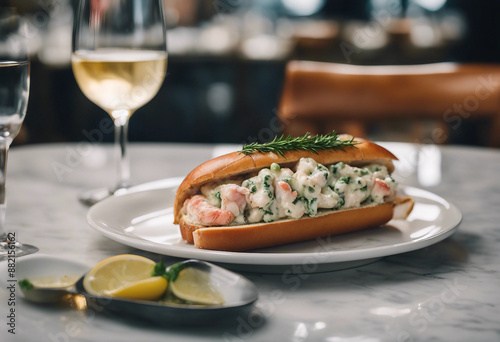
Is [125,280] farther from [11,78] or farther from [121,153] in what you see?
[121,153]

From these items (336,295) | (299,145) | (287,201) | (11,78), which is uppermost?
(11,78)

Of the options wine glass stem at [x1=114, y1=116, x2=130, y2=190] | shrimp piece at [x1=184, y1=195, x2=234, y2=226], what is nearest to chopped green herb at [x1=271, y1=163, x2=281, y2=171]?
shrimp piece at [x1=184, y1=195, x2=234, y2=226]

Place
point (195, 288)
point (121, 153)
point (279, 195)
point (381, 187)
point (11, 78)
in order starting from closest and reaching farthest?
point (195, 288), point (11, 78), point (279, 195), point (381, 187), point (121, 153)

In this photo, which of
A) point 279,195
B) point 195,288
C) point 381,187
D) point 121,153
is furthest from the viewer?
point 121,153

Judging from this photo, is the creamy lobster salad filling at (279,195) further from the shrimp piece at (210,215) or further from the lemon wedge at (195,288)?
the lemon wedge at (195,288)

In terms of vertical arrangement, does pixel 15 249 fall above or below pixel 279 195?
below

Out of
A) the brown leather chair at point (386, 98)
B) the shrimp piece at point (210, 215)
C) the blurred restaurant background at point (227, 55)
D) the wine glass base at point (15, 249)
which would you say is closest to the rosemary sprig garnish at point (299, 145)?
the shrimp piece at point (210, 215)

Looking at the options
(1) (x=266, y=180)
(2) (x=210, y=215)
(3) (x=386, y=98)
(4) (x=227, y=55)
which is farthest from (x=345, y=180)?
(4) (x=227, y=55)
